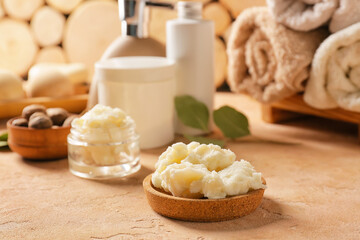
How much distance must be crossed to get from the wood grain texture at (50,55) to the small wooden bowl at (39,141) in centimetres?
76

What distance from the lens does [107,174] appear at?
87cm

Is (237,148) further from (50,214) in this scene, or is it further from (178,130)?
(50,214)

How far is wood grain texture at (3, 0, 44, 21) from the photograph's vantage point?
1587mm

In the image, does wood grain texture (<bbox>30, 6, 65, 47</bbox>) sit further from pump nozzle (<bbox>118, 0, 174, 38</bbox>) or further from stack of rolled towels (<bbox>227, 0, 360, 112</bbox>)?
stack of rolled towels (<bbox>227, 0, 360, 112</bbox>)

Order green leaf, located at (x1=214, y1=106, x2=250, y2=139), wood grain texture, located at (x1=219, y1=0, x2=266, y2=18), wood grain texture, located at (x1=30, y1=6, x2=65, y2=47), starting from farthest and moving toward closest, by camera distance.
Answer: wood grain texture, located at (x1=30, y1=6, x2=65, y2=47), wood grain texture, located at (x1=219, y1=0, x2=266, y2=18), green leaf, located at (x1=214, y1=106, x2=250, y2=139)

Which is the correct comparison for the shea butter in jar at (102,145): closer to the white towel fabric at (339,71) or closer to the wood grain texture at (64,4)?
the white towel fabric at (339,71)

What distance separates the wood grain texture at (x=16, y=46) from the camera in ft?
5.25

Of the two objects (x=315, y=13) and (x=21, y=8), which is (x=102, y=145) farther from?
(x=21, y=8)

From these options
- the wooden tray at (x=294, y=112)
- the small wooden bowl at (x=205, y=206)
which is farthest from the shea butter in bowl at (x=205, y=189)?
the wooden tray at (x=294, y=112)

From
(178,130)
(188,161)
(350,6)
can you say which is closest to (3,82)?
(178,130)

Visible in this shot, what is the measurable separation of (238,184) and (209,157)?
7 centimetres

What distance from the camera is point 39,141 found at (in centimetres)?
93

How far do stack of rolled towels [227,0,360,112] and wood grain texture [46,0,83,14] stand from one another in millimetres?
730

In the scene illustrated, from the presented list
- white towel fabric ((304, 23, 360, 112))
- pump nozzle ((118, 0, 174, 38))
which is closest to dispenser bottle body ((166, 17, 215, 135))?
pump nozzle ((118, 0, 174, 38))
